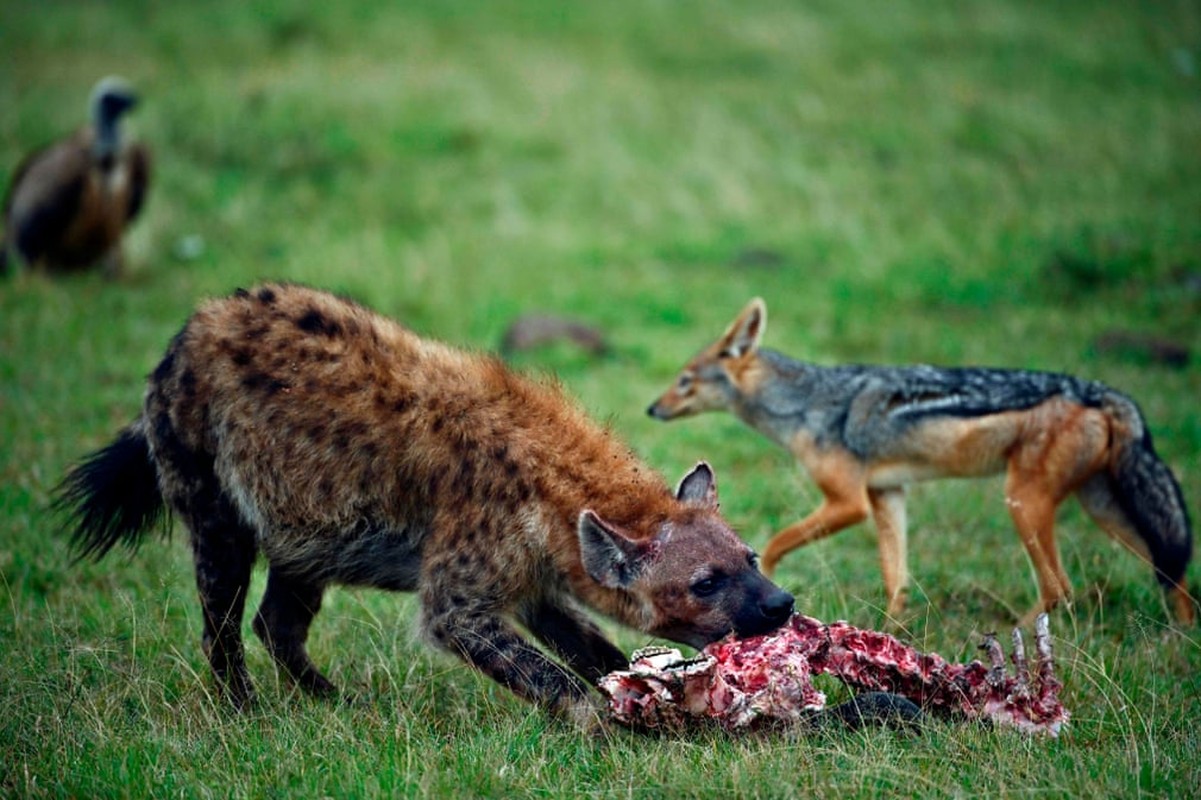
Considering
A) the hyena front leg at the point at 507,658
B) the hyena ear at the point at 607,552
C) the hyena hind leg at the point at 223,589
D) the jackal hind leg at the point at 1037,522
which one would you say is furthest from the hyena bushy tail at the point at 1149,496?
the hyena hind leg at the point at 223,589

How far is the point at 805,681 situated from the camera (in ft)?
17.1

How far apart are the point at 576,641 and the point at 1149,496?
146 inches

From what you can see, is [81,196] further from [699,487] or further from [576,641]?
[699,487]

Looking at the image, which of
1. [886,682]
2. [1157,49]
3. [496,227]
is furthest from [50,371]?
[1157,49]

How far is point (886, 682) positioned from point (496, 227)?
12.2 metres

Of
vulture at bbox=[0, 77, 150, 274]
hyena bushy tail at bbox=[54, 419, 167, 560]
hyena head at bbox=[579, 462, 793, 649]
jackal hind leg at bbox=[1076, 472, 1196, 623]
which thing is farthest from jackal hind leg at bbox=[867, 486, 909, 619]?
vulture at bbox=[0, 77, 150, 274]

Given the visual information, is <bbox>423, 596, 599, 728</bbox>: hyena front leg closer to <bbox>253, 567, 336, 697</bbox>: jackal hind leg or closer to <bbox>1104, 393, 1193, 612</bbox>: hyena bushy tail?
<bbox>253, 567, 336, 697</bbox>: jackal hind leg

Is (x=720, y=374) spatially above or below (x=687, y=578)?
below

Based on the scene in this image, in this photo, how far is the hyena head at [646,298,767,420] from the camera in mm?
9523

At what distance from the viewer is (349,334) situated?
605 cm

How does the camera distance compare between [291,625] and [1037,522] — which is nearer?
[291,625]

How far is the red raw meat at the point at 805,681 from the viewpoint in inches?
203

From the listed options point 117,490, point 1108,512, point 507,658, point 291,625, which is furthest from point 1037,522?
point 117,490

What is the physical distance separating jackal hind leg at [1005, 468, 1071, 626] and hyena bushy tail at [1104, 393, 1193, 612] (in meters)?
0.42
